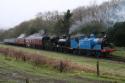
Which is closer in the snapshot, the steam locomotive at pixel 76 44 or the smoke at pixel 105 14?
the steam locomotive at pixel 76 44

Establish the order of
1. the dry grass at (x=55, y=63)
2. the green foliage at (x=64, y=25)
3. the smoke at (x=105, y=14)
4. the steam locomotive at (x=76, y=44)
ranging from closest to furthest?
1. the dry grass at (x=55, y=63)
2. the steam locomotive at (x=76, y=44)
3. the smoke at (x=105, y=14)
4. the green foliage at (x=64, y=25)

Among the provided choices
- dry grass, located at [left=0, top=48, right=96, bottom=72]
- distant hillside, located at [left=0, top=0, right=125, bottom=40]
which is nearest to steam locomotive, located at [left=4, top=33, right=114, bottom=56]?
distant hillside, located at [left=0, top=0, right=125, bottom=40]

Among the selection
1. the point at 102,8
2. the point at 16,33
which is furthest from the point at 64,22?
the point at 16,33

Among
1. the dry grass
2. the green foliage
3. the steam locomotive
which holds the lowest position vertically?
the dry grass

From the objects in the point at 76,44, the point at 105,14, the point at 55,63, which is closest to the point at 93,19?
the point at 105,14

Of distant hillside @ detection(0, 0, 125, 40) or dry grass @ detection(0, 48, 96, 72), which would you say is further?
distant hillside @ detection(0, 0, 125, 40)

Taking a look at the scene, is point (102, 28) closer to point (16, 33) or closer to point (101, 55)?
point (101, 55)

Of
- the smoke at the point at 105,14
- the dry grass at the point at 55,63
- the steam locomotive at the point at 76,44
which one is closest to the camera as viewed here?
the dry grass at the point at 55,63

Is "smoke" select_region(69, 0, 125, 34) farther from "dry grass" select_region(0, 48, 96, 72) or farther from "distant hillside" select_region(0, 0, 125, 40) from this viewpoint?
"dry grass" select_region(0, 48, 96, 72)

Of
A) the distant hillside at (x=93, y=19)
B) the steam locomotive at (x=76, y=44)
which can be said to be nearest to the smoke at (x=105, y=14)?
the distant hillside at (x=93, y=19)

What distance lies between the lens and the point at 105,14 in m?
64.8

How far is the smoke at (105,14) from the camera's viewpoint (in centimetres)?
5669

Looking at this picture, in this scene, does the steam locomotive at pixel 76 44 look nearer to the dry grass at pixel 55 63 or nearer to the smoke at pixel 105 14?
the smoke at pixel 105 14

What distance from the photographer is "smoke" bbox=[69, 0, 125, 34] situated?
56688mm
